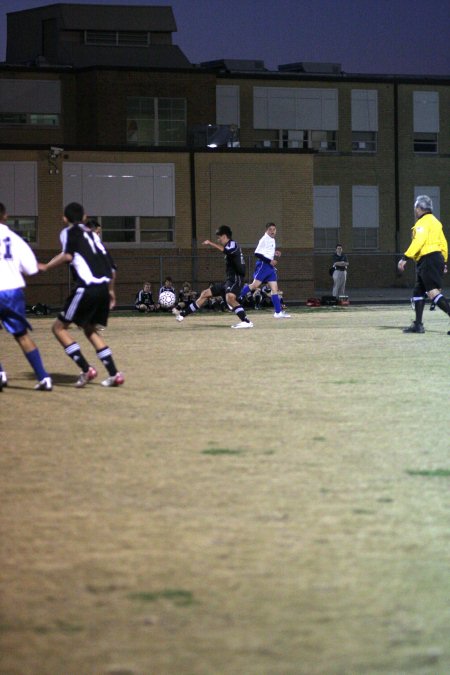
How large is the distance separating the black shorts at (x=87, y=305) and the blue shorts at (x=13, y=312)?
0.63m

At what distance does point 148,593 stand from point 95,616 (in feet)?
1.32

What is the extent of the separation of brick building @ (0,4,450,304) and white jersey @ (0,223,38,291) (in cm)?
3185

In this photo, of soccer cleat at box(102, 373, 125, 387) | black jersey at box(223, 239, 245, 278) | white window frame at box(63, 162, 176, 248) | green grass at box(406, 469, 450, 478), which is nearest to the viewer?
green grass at box(406, 469, 450, 478)

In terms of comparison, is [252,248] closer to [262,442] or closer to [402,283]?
[402,283]

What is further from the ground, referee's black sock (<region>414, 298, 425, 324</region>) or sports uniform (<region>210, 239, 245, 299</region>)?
sports uniform (<region>210, 239, 245, 299</region>)

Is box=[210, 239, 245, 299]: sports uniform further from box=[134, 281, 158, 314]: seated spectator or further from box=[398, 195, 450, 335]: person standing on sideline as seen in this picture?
box=[134, 281, 158, 314]: seated spectator

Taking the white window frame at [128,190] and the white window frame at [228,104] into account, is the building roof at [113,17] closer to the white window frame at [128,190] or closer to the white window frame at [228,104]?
the white window frame at [228,104]

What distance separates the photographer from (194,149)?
166ft

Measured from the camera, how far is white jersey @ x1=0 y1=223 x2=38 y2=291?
14.1 m

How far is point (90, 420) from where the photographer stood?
11906mm

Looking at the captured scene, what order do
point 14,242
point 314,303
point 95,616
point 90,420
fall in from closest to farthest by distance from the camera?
point 95,616 → point 90,420 → point 14,242 → point 314,303

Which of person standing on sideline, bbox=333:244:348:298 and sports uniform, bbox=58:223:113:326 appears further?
person standing on sideline, bbox=333:244:348:298

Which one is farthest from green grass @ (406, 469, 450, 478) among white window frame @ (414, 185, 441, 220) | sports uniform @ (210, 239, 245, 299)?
white window frame @ (414, 185, 441, 220)

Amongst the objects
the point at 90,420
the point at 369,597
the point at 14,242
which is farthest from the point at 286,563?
the point at 14,242
